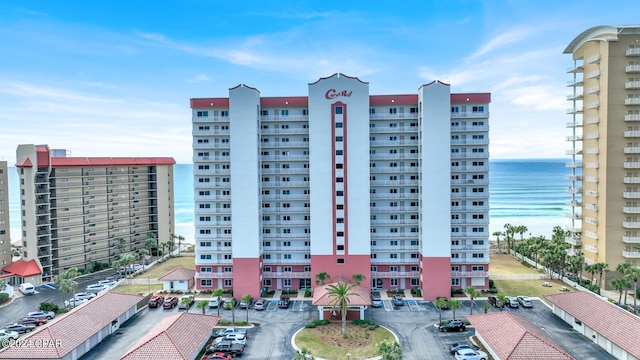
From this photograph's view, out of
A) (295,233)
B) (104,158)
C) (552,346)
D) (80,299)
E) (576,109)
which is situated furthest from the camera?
(104,158)

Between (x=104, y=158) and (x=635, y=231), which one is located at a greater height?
(x=104, y=158)

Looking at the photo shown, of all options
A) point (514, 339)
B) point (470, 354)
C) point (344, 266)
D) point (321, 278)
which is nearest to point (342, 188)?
point (344, 266)

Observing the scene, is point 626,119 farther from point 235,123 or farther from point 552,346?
point 235,123

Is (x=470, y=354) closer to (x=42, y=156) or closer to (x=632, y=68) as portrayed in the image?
(x=632, y=68)

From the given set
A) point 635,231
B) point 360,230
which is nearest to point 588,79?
point 635,231

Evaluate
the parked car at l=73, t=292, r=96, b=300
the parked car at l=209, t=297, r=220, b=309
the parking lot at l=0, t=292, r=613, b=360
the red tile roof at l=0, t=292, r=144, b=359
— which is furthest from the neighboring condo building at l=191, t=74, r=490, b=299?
the parked car at l=73, t=292, r=96, b=300

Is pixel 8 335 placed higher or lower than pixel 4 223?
lower

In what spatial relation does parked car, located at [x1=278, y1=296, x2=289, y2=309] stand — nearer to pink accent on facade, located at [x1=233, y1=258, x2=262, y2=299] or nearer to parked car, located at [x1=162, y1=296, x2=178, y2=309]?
pink accent on facade, located at [x1=233, y1=258, x2=262, y2=299]
